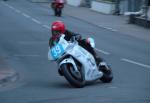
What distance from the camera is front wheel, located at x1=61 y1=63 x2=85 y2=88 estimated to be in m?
13.3

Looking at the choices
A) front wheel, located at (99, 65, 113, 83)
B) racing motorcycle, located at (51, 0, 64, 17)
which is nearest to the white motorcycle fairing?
front wheel, located at (99, 65, 113, 83)

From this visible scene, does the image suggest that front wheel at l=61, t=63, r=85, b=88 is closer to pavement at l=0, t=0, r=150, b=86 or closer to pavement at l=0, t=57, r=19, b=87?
pavement at l=0, t=57, r=19, b=87

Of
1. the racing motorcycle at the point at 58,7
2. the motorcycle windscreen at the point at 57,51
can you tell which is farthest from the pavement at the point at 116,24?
the motorcycle windscreen at the point at 57,51

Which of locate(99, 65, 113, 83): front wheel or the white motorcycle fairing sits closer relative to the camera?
the white motorcycle fairing

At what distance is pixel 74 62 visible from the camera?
13.5 meters

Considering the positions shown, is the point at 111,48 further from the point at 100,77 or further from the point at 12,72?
the point at 100,77

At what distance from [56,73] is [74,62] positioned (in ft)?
10.0

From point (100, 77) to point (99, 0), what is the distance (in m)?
36.2

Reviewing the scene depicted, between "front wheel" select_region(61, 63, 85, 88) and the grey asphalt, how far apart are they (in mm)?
140

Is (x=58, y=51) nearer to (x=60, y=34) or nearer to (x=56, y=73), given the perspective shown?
(x=60, y=34)

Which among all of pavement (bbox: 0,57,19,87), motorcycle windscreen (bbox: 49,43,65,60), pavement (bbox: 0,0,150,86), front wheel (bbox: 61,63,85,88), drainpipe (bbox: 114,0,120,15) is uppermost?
motorcycle windscreen (bbox: 49,43,65,60)

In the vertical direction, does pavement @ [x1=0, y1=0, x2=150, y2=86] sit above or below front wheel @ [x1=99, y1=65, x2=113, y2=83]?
below

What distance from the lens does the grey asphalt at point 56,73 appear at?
1209 centimetres

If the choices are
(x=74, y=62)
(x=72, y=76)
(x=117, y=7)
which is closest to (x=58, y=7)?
(x=117, y=7)
